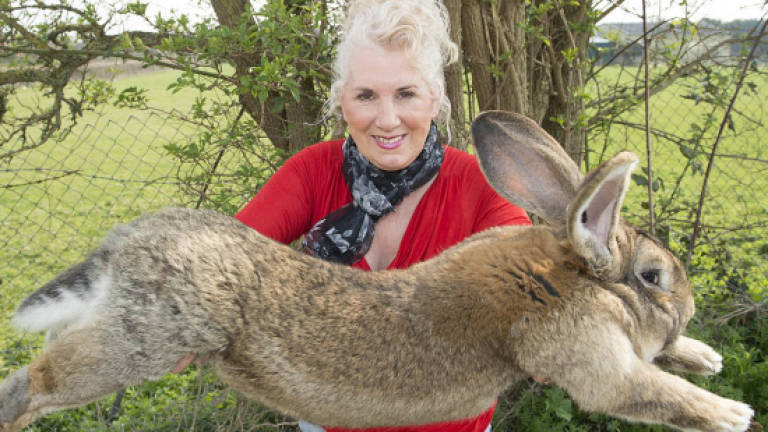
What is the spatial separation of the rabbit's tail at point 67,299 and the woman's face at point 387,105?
1264 millimetres

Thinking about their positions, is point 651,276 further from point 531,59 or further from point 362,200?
point 531,59

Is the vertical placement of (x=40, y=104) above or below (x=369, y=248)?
above

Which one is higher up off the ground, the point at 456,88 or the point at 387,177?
the point at 456,88

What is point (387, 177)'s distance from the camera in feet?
9.50

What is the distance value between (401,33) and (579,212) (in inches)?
47.4

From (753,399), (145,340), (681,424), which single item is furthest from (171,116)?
(753,399)

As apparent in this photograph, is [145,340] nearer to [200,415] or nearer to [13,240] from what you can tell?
[200,415]

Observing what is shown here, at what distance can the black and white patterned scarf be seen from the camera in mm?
2766

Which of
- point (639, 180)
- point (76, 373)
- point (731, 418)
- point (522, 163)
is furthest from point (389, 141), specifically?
point (639, 180)

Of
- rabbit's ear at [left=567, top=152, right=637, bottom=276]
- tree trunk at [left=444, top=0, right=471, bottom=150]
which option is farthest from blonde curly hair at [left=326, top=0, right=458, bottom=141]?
rabbit's ear at [left=567, top=152, right=637, bottom=276]

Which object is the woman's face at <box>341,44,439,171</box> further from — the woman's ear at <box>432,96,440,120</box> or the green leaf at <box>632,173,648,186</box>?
the green leaf at <box>632,173,648,186</box>

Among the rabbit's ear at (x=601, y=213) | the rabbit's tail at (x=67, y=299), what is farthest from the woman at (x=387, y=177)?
the rabbit's tail at (x=67, y=299)

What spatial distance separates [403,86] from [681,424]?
5.60ft

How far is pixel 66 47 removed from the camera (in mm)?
4387
